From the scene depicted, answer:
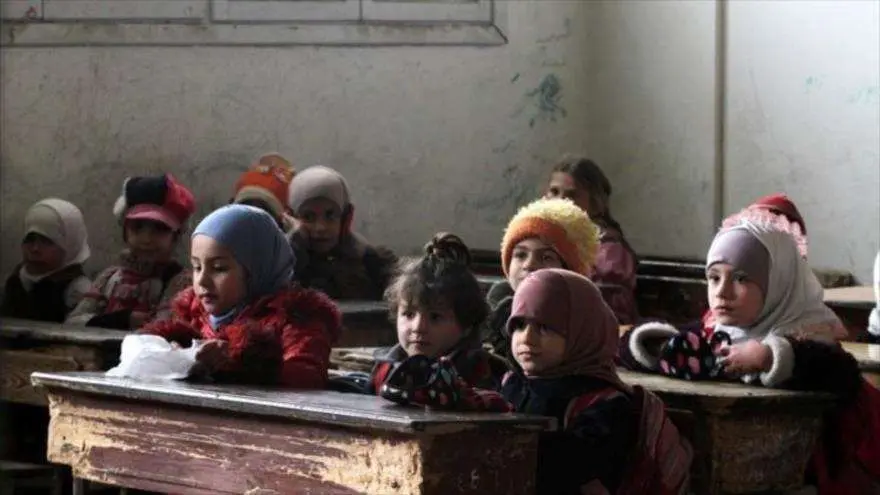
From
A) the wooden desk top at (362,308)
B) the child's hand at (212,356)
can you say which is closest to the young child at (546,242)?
the child's hand at (212,356)

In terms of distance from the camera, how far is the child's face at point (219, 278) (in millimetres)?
5656

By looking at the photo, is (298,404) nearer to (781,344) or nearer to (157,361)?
(157,361)

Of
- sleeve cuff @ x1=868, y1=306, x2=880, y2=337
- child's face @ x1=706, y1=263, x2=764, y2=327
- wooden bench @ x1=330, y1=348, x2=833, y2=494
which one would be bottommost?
wooden bench @ x1=330, y1=348, x2=833, y2=494

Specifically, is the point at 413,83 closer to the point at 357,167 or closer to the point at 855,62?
the point at 357,167

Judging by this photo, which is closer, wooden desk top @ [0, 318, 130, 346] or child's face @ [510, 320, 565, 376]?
child's face @ [510, 320, 565, 376]

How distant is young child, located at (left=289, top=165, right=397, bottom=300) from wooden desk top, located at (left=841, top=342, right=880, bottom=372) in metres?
2.81

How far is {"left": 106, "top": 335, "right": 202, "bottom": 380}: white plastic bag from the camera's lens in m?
5.28

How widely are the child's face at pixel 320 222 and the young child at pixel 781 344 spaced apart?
9.22 feet

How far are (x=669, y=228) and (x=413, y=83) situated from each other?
1475 mm

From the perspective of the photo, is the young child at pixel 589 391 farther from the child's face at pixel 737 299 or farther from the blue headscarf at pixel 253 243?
the blue headscarf at pixel 253 243

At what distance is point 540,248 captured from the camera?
6.34 m

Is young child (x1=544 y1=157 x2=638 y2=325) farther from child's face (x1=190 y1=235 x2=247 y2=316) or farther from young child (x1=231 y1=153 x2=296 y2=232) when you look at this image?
child's face (x1=190 y1=235 x2=247 y2=316)

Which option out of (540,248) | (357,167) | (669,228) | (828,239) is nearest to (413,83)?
(357,167)

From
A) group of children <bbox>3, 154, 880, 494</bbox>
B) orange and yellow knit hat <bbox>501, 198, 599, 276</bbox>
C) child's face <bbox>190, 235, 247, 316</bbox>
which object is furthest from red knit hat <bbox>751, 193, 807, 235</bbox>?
child's face <bbox>190, 235, 247, 316</bbox>
